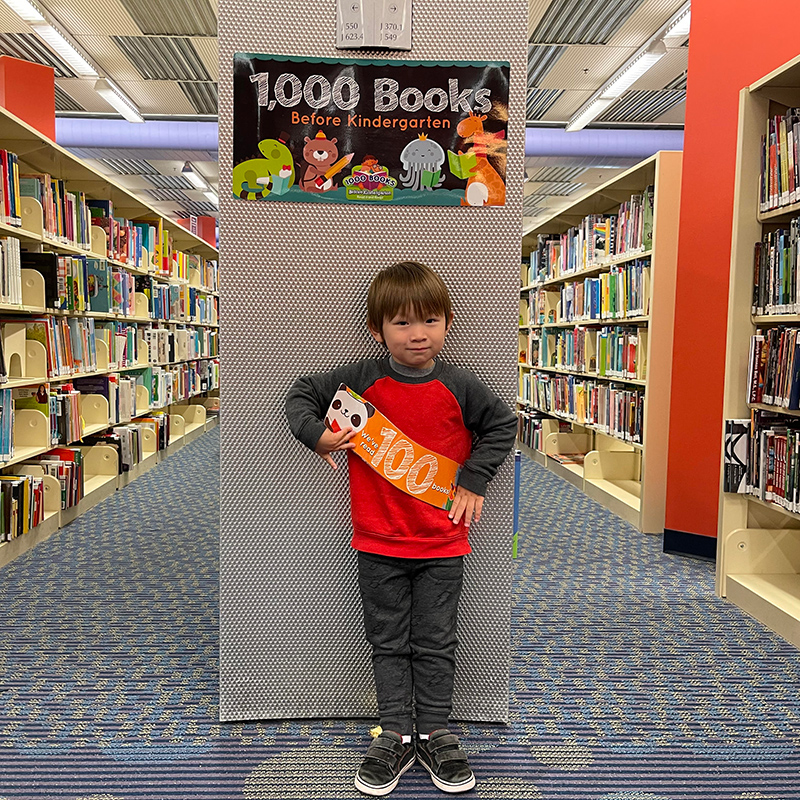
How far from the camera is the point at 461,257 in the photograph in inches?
77.1

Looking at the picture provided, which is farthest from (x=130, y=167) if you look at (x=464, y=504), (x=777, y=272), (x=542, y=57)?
(x=464, y=504)

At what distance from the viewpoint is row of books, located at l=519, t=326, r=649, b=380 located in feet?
15.4

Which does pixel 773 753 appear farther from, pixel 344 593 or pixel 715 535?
pixel 715 535

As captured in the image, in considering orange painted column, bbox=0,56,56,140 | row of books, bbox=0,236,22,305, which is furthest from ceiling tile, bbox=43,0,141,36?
row of books, bbox=0,236,22,305

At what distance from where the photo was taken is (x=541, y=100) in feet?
28.2

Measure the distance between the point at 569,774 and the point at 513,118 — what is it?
5.20 ft

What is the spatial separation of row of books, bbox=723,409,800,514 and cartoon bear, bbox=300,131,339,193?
2.02 metres

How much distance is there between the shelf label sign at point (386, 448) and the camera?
5.97 feet

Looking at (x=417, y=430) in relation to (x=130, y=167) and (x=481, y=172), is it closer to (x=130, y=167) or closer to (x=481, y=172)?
(x=481, y=172)

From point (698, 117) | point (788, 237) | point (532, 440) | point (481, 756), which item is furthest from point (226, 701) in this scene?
point (532, 440)

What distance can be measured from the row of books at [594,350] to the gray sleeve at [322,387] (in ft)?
10.0

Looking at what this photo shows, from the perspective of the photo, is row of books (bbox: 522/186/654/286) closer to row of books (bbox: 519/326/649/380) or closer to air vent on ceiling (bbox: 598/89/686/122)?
row of books (bbox: 519/326/649/380)

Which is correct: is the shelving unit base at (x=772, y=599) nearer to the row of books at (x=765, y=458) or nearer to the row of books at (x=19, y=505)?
the row of books at (x=765, y=458)

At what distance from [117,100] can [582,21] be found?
497 cm
